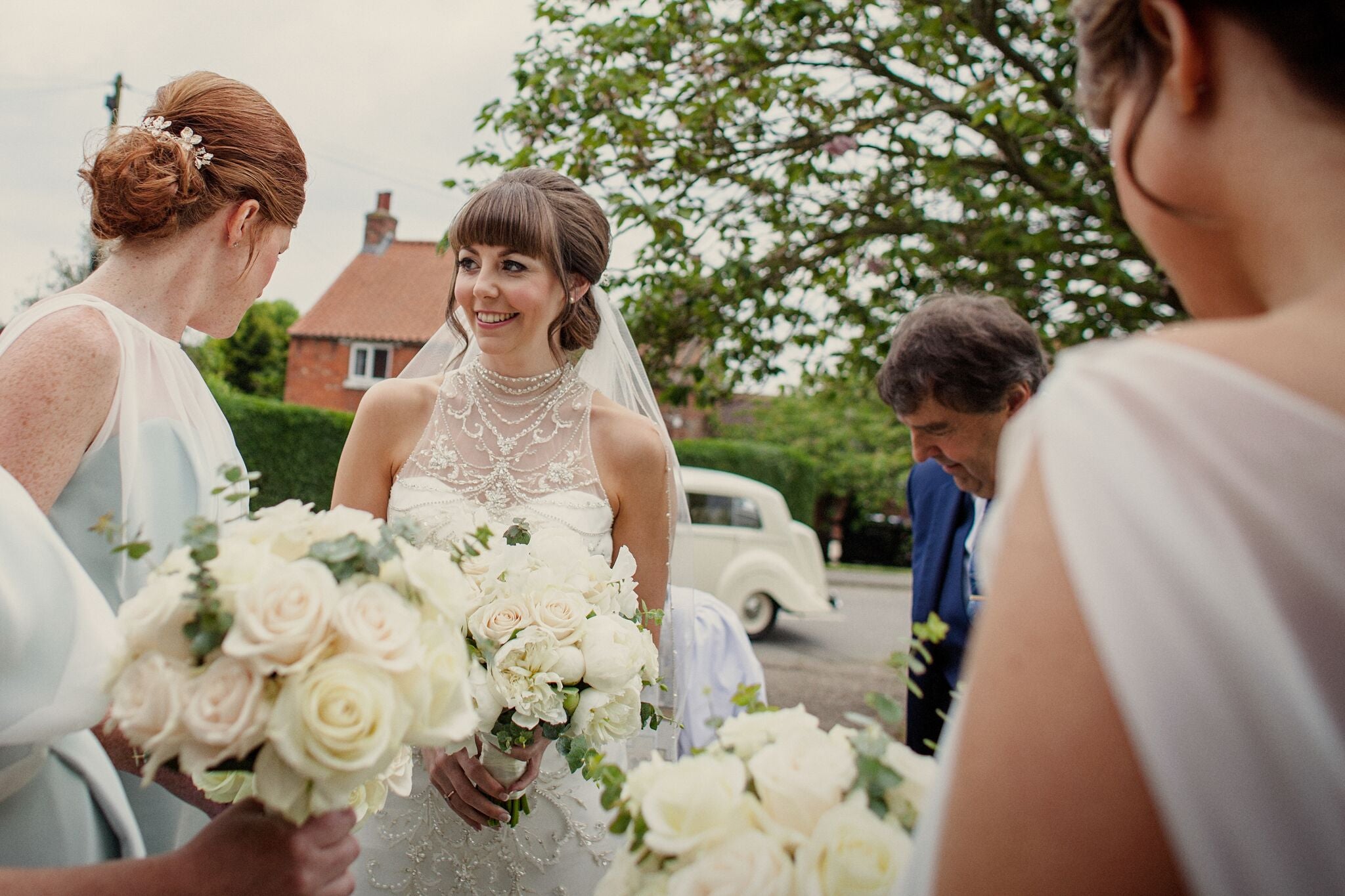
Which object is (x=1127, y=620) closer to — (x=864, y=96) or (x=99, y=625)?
(x=99, y=625)

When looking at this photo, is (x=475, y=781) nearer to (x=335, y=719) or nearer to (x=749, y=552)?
(x=335, y=719)

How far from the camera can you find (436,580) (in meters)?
1.25

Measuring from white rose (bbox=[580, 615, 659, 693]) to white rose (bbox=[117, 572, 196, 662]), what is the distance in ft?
3.13

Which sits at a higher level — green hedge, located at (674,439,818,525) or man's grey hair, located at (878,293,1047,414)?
man's grey hair, located at (878,293,1047,414)

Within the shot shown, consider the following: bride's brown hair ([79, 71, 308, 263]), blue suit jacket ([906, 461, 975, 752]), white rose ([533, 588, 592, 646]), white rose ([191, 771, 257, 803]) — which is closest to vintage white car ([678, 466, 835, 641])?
blue suit jacket ([906, 461, 975, 752])

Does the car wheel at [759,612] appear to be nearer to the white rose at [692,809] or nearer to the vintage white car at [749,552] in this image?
the vintage white car at [749,552]

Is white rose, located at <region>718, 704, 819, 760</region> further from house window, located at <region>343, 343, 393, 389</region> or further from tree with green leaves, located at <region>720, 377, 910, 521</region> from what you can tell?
house window, located at <region>343, 343, 393, 389</region>

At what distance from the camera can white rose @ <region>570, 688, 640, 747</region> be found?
2.00 m

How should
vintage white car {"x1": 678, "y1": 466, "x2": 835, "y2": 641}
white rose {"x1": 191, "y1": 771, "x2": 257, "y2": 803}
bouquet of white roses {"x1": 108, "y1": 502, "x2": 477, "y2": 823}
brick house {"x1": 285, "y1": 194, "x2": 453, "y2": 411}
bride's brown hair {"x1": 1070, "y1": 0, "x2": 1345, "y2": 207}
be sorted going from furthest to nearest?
brick house {"x1": 285, "y1": 194, "x2": 453, "y2": 411}, vintage white car {"x1": 678, "y1": 466, "x2": 835, "y2": 641}, white rose {"x1": 191, "y1": 771, "x2": 257, "y2": 803}, bouquet of white roses {"x1": 108, "y1": 502, "x2": 477, "y2": 823}, bride's brown hair {"x1": 1070, "y1": 0, "x2": 1345, "y2": 207}

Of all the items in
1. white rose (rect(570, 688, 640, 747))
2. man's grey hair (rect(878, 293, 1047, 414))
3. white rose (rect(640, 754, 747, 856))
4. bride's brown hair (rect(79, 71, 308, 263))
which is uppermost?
bride's brown hair (rect(79, 71, 308, 263))

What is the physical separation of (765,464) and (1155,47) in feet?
73.5

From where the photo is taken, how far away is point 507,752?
208 cm

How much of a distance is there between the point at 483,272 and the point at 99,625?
6.17 feet

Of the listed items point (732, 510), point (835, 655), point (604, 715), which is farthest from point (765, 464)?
point (604, 715)
